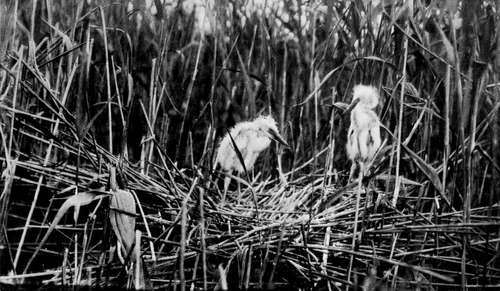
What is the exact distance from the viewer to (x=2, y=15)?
1511 millimetres

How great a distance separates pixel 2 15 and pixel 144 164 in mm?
554

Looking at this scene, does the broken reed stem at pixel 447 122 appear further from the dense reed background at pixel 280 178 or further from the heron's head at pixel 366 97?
the heron's head at pixel 366 97

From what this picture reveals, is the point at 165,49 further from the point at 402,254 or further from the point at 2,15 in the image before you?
the point at 402,254

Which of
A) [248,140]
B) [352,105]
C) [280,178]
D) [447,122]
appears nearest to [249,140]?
[248,140]

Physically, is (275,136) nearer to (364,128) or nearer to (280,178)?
(280,178)

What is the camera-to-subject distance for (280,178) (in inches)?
74.1

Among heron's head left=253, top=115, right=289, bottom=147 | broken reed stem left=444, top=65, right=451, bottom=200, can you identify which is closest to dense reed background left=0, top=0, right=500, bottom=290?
broken reed stem left=444, top=65, right=451, bottom=200

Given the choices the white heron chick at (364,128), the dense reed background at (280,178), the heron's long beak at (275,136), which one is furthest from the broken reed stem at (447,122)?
the heron's long beak at (275,136)

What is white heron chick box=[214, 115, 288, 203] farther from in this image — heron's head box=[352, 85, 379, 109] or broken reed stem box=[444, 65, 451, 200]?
broken reed stem box=[444, 65, 451, 200]

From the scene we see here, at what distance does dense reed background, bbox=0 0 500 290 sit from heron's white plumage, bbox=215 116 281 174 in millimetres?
105

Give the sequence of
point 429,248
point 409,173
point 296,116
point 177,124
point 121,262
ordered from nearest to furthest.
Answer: point 121,262 → point 429,248 → point 409,173 → point 296,116 → point 177,124

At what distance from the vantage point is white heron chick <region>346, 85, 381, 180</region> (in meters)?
1.54

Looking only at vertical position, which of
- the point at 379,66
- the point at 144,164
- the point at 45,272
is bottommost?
the point at 45,272

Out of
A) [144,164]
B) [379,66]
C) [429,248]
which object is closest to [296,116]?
[379,66]
